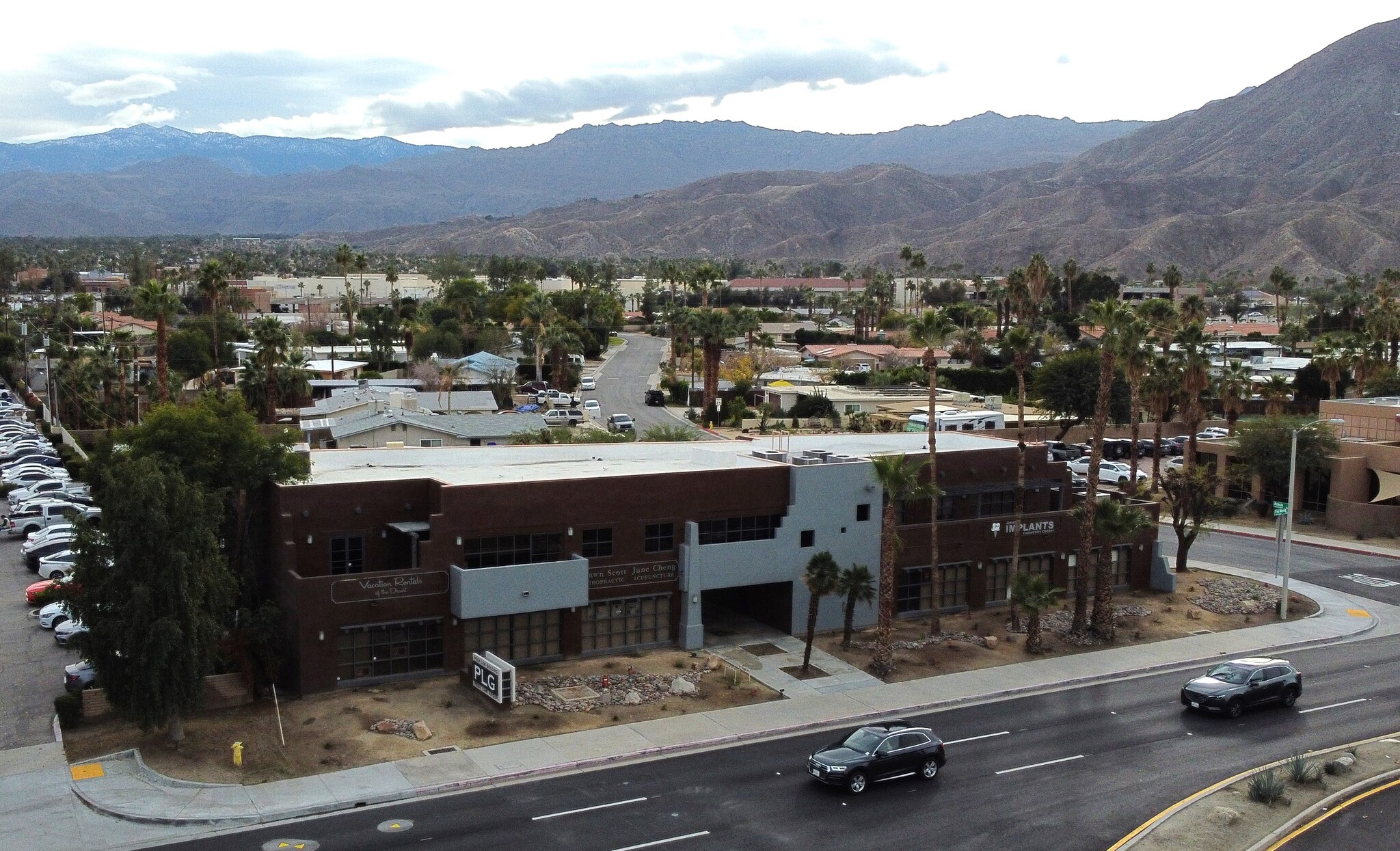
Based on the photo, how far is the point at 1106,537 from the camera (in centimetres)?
4181

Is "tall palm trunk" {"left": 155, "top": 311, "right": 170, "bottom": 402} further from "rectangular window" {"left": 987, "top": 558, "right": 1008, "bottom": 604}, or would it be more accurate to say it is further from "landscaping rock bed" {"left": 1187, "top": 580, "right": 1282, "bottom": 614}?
"landscaping rock bed" {"left": 1187, "top": 580, "right": 1282, "bottom": 614}

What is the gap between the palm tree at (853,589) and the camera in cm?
3799

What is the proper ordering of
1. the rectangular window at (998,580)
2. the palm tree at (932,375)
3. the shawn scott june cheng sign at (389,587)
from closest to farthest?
the shawn scott june cheng sign at (389,587)
the palm tree at (932,375)
the rectangular window at (998,580)

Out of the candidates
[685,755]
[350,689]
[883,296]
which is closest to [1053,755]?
[685,755]

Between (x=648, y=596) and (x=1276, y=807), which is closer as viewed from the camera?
(x=1276, y=807)

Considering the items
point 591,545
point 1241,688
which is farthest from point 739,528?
point 1241,688

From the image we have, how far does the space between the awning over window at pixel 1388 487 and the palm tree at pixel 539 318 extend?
213 ft

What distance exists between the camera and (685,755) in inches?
1209

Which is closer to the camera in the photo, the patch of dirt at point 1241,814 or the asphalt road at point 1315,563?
the patch of dirt at point 1241,814

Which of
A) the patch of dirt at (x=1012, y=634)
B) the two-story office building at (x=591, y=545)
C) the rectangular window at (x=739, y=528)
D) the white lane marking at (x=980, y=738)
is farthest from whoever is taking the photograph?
the rectangular window at (x=739, y=528)

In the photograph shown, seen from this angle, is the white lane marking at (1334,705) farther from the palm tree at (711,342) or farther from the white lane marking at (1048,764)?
the palm tree at (711,342)

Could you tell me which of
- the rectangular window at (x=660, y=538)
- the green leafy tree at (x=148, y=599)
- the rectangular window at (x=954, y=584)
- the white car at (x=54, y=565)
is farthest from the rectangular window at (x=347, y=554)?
the rectangular window at (x=954, y=584)

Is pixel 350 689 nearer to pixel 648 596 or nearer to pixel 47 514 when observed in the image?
pixel 648 596

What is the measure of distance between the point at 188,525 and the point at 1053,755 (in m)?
21.9
